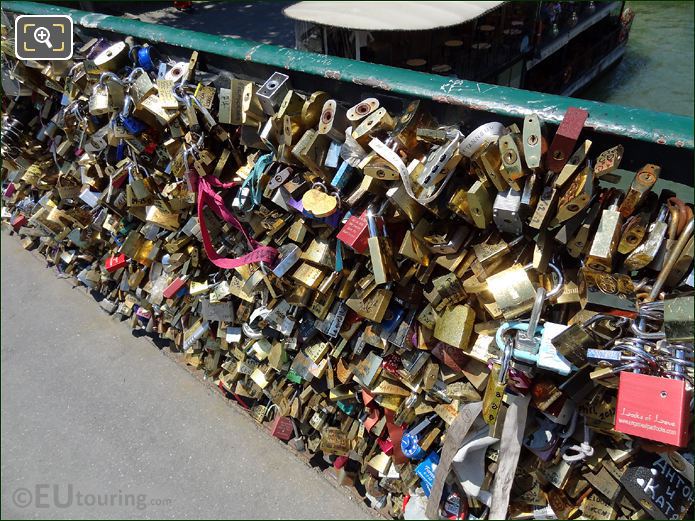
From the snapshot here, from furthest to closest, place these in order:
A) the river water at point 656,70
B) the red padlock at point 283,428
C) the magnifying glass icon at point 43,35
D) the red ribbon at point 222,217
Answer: the river water at point 656,70
the magnifying glass icon at point 43,35
the red padlock at point 283,428
the red ribbon at point 222,217

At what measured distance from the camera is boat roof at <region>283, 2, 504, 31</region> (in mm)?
7355

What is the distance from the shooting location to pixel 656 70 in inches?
517

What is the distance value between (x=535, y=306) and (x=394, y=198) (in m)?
0.55

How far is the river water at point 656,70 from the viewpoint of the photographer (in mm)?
11141

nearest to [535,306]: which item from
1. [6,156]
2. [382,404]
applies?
[382,404]

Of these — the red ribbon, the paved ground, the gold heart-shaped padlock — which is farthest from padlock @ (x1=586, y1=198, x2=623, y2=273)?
the paved ground

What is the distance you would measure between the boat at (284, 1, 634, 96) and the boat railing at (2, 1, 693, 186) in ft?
19.0

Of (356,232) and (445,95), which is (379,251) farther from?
(445,95)

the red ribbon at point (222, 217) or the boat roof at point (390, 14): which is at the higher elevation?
the boat roof at point (390, 14)

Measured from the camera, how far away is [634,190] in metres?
1.25

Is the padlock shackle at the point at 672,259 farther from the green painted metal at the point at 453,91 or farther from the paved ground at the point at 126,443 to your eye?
the paved ground at the point at 126,443

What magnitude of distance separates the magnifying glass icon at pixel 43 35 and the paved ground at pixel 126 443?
222cm

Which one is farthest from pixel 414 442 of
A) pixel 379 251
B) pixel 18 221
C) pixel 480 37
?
pixel 480 37

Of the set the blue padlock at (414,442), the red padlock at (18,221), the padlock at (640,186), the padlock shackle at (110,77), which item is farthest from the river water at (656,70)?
the red padlock at (18,221)
